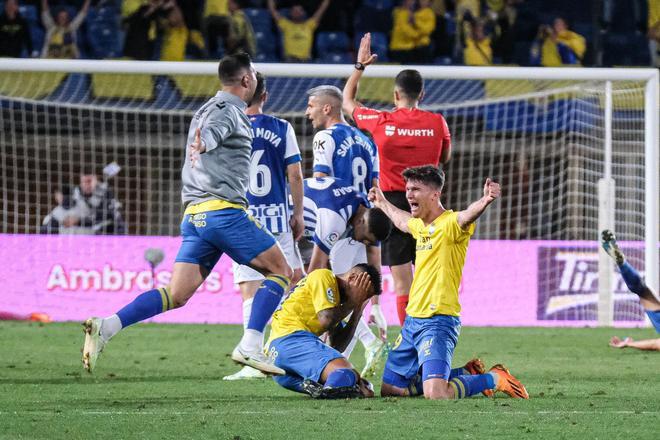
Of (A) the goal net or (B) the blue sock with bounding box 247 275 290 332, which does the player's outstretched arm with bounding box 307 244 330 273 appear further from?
(A) the goal net

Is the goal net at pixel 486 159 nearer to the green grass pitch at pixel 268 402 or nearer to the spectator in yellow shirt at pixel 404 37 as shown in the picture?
the spectator in yellow shirt at pixel 404 37

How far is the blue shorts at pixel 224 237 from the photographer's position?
7.35 meters

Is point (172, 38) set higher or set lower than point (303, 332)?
higher

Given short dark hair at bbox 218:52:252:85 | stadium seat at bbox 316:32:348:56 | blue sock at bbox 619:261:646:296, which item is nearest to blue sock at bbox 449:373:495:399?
short dark hair at bbox 218:52:252:85

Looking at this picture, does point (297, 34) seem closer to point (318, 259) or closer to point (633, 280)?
point (633, 280)

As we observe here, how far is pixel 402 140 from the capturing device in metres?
9.52

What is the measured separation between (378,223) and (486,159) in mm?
10179

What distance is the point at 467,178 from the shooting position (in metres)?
18.0

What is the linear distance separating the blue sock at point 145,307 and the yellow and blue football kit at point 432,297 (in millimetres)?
1436

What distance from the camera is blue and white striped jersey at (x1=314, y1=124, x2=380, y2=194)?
30.1 ft

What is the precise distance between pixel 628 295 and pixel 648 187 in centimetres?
161

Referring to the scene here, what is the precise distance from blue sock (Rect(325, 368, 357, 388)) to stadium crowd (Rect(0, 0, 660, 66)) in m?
11.9

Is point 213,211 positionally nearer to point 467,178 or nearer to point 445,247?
point 445,247

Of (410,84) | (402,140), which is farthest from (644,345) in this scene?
(410,84)
